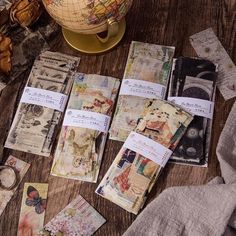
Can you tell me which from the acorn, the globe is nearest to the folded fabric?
the globe

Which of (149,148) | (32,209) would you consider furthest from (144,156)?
(32,209)

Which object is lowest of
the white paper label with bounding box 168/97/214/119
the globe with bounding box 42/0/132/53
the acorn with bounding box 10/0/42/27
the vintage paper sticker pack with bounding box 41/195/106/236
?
the vintage paper sticker pack with bounding box 41/195/106/236

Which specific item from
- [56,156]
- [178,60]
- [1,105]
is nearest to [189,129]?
[178,60]

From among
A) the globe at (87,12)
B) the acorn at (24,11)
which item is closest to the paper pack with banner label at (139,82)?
the globe at (87,12)

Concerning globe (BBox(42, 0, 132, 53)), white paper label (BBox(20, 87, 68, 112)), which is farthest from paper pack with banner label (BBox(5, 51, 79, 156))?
globe (BBox(42, 0, 132, 53))

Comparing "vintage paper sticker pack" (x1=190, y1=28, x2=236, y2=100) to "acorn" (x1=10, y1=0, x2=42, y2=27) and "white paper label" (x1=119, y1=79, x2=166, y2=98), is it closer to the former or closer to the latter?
"white paper label" (x1=119, y1=79, x2=166, y2=98)

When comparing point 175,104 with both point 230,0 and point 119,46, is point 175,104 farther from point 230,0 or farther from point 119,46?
point 230,0

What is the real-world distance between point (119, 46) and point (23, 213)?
1.38 feet

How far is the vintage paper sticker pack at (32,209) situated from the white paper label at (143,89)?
10.3 inches

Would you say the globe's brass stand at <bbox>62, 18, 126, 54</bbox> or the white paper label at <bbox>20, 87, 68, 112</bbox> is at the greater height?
the globe's brass stand at <bbox>62, 18, 126, 54</bbox>

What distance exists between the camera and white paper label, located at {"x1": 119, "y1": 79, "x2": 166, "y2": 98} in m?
0.92

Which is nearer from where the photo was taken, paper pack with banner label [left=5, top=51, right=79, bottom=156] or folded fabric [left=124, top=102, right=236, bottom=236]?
folded fabric [left=124, top=102, right=236, bottom=236]

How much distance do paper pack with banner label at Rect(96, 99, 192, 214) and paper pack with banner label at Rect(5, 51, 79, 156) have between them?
150 millimetres

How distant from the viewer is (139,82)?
3.04 feet
